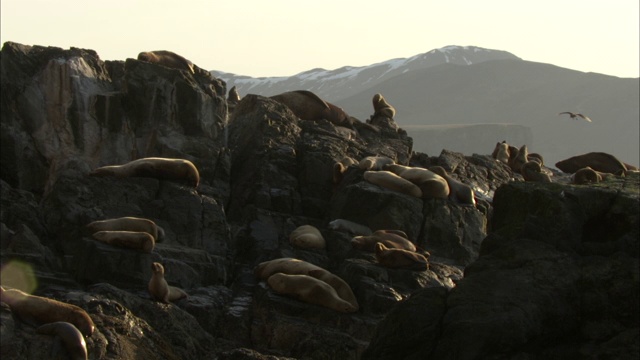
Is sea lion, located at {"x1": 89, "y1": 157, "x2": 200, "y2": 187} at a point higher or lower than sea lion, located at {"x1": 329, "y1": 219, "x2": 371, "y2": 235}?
higher

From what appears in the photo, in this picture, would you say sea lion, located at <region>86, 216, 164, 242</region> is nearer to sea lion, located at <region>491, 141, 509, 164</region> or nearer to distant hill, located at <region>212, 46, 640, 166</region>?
sea lion, located at <region>491, 141, 509, 164</region>

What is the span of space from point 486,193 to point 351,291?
326 inches

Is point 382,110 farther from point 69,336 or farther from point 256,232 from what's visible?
point 69,336

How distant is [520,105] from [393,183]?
155559 mm

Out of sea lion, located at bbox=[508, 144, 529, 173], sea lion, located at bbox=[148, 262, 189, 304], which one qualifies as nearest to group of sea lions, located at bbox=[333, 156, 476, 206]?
sea lion, located at bbox=[148, 262, 189, 304]

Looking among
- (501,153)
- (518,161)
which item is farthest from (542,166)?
(501,153)

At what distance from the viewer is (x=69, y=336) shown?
10.2 meters

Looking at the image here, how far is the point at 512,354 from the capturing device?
379 inches

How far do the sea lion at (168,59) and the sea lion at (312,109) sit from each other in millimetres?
2608

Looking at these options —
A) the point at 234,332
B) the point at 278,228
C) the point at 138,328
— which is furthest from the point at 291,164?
the point at 138,328

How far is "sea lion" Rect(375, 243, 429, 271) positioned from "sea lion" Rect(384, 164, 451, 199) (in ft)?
10.8

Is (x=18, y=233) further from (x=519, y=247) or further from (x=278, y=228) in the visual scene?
(x=519, y=247)

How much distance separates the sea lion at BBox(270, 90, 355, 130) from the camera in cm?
2473

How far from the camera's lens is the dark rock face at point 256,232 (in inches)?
397
